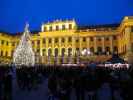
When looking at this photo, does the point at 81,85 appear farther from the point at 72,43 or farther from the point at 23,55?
the point at 72,43

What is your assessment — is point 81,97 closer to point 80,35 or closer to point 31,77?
point 31,77

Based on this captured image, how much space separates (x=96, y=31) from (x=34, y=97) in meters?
49.1

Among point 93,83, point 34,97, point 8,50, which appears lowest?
point 34,97

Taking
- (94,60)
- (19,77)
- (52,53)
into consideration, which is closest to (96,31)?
(94,60)

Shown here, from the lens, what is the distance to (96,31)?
60406mm

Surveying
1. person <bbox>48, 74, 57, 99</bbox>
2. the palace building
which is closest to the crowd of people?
person <bbox>48, 74, 57, 99</bbox>

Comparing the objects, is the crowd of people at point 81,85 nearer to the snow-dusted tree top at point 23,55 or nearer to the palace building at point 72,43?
the snow-dusted tree top at point 23,55

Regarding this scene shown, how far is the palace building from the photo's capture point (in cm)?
5866

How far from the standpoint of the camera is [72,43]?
6231 cm

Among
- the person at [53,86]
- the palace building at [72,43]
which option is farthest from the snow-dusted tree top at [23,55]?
the palace building at [72,43]

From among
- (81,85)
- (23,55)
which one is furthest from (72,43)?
(81,85)

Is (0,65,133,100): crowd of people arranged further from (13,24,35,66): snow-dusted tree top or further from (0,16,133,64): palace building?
(0,16,133,64): palace building

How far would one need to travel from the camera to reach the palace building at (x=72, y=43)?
192 feet

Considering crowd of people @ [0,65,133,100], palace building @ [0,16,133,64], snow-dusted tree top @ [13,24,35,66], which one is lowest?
crowd of people @ [0,65,133,100]
